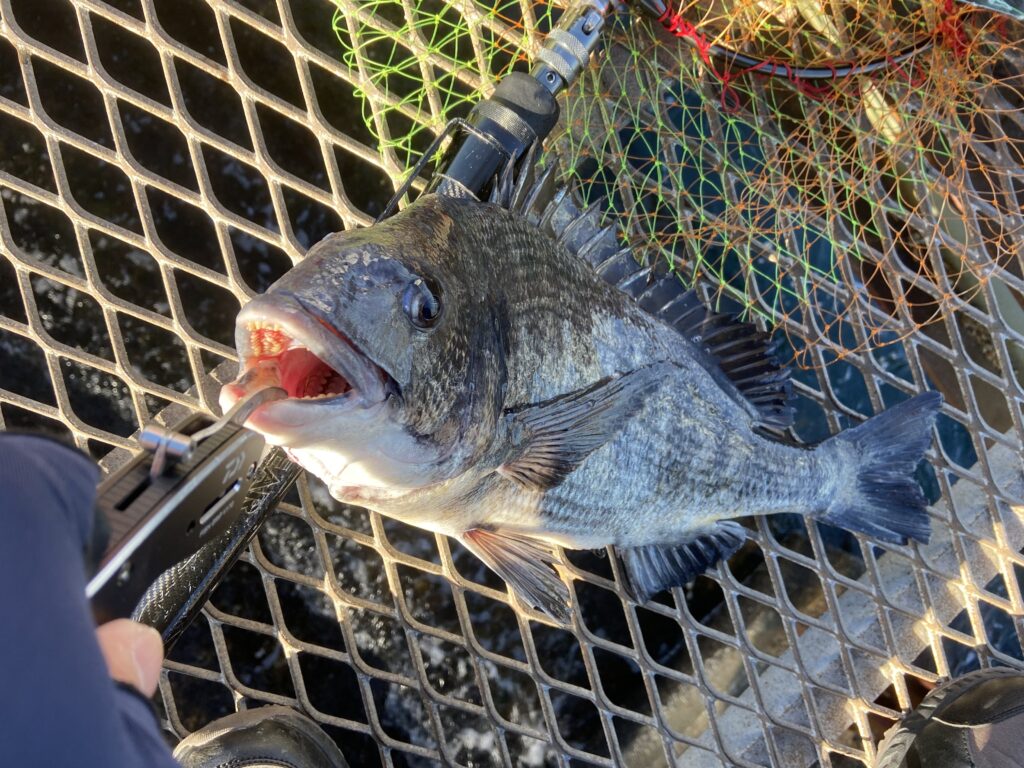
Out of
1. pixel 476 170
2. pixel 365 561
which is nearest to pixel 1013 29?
pixel 476 170

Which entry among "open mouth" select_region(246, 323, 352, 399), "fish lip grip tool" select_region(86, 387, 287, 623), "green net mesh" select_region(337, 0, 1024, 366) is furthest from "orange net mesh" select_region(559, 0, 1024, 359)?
"fish lip grip tool" select_region(86, 387, 287, 623)

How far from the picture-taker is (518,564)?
1908mm

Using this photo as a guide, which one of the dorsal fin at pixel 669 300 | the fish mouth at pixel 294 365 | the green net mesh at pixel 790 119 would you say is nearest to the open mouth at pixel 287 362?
the fish mouth at pixel 294 365

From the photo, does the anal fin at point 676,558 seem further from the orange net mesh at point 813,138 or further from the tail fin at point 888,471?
the orange net mesh at point 813,138

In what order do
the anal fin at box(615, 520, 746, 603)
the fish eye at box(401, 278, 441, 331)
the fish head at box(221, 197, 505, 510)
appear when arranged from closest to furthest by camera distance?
the fish head at box(221, 197, 505, 510), the fish eye at box(401, 278, 441, 331), the anal fin at box(615, 520, 746, 603)

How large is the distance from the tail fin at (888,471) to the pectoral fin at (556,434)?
107 cm

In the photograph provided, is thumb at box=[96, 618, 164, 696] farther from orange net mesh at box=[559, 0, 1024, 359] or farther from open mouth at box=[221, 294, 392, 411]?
orange net mesh at box=[559, 0, 1024, 359]

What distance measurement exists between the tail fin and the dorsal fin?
362 millimetres

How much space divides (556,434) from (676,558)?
820mm

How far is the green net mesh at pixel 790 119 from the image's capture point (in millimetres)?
2326

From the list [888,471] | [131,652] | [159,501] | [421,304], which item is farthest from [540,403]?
[888,471]

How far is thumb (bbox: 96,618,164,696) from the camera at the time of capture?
1064 millimetres

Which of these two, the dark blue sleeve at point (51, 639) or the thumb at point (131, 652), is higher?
the dark blue sleeve at point (51, 639)

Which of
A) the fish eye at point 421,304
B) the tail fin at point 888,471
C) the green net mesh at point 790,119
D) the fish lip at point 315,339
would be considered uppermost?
the green net mesh at point 790,119
